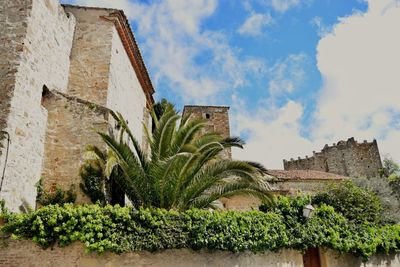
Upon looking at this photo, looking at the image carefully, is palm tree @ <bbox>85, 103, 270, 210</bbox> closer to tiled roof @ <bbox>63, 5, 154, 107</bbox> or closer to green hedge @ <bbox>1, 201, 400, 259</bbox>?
green hedge @ <bbox>1, 201, 400, 259</bbox>

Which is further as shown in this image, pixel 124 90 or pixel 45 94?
pixel 124 90

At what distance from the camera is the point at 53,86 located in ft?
37.4

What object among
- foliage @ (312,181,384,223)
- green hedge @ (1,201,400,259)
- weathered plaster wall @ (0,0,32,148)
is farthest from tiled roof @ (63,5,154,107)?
foliage @ (312,181,384,223)

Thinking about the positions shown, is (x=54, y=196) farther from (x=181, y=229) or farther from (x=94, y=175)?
(x=181, y=229)

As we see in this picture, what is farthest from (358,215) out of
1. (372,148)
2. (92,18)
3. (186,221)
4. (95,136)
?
(372,148)

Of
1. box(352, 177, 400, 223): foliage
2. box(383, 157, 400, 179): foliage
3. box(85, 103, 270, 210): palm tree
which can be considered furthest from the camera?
box(383, 157, 400, 179): foliage

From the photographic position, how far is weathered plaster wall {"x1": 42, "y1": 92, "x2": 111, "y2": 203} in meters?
10.4

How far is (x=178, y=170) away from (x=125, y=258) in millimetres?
2491

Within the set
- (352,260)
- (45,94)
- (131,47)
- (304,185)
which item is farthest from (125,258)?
(304,185)

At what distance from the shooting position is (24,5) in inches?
401

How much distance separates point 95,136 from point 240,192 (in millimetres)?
4764

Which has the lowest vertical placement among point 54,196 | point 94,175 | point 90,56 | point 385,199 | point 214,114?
point 54,196

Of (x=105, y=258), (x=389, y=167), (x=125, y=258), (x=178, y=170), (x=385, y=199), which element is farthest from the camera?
(x=389, y=167)

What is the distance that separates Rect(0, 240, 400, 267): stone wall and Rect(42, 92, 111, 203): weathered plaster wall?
261 centimetres
